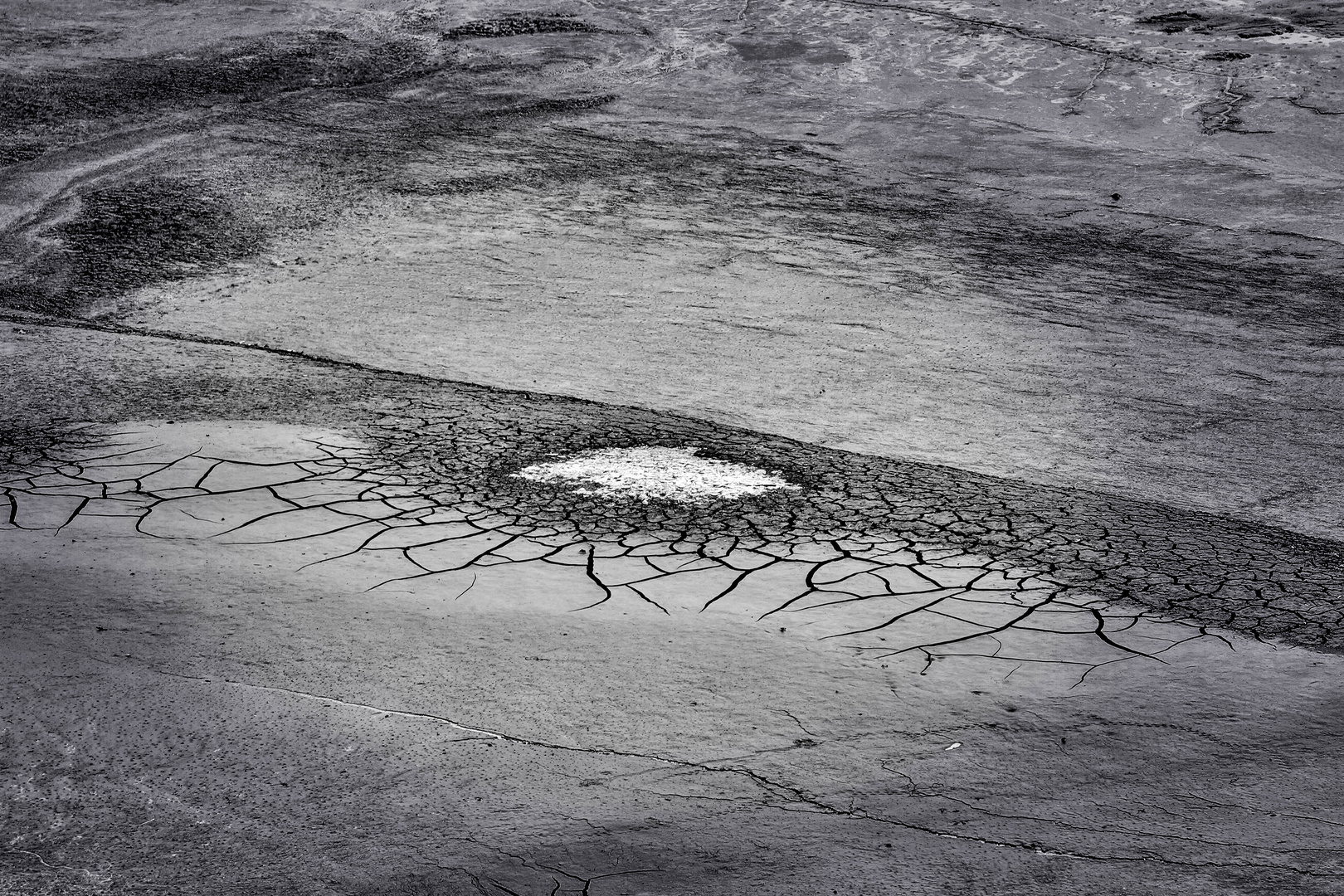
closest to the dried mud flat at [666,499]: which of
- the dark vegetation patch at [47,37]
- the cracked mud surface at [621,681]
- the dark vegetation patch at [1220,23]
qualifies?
the cracked mud surface at [621,681]

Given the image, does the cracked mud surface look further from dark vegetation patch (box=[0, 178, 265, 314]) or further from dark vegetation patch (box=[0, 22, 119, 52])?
dark vegetation patch (box=[0, 22, 119, 52])

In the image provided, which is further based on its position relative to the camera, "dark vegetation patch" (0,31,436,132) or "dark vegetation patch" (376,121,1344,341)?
"dark vegetation patch" (0,31,436,132)

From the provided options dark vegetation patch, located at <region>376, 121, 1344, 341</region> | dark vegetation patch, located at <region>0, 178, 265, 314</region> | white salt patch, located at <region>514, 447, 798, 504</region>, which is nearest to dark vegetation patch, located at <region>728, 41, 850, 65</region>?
dark vegetation patch, located at <region>376, 121, 1344, 341</region>

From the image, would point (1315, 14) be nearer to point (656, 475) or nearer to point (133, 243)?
point (656, 475)

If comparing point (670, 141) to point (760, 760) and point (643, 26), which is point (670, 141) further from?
point (760, 760)

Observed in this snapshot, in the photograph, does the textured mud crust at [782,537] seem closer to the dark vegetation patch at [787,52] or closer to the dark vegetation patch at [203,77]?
the dark vegetation patch at [203,77]
